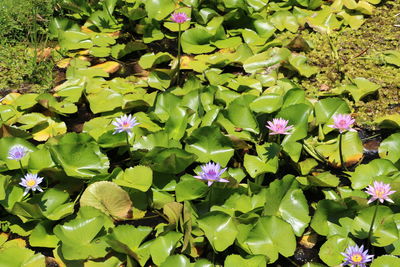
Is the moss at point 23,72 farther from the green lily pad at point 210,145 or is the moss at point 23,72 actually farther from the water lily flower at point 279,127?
the water lily flower at point 279,127

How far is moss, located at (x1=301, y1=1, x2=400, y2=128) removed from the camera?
291 cm

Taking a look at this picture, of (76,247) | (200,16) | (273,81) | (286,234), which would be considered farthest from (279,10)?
(76,247)

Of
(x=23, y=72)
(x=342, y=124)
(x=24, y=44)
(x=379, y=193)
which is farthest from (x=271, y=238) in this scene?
(x=24, y=44)

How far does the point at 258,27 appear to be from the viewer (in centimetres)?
350

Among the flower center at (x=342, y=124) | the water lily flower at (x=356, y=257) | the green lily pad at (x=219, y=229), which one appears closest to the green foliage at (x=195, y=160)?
the green lily pad at (x=219, y=229)

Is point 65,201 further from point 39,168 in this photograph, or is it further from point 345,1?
point 345,1

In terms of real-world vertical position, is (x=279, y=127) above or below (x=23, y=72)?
above

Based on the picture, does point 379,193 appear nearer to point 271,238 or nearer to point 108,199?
point 271,238

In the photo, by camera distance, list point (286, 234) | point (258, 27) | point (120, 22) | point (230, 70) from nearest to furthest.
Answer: point (286, 234) → point (230, 70) → point (258, 27) → point (120, 22)

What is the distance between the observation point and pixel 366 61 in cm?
325

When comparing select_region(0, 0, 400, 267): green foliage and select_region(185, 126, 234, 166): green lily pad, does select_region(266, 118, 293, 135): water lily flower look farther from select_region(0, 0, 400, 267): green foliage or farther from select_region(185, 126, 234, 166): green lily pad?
select_region(185, 126, 234, 166): green lily pad

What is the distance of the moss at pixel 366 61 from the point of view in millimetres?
2906

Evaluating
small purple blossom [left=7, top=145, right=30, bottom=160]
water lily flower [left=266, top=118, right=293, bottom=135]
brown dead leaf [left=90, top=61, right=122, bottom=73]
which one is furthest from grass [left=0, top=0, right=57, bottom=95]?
water lily flower [left=266, top=118, right=293, bottom=135]

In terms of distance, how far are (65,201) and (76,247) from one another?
30 cm
